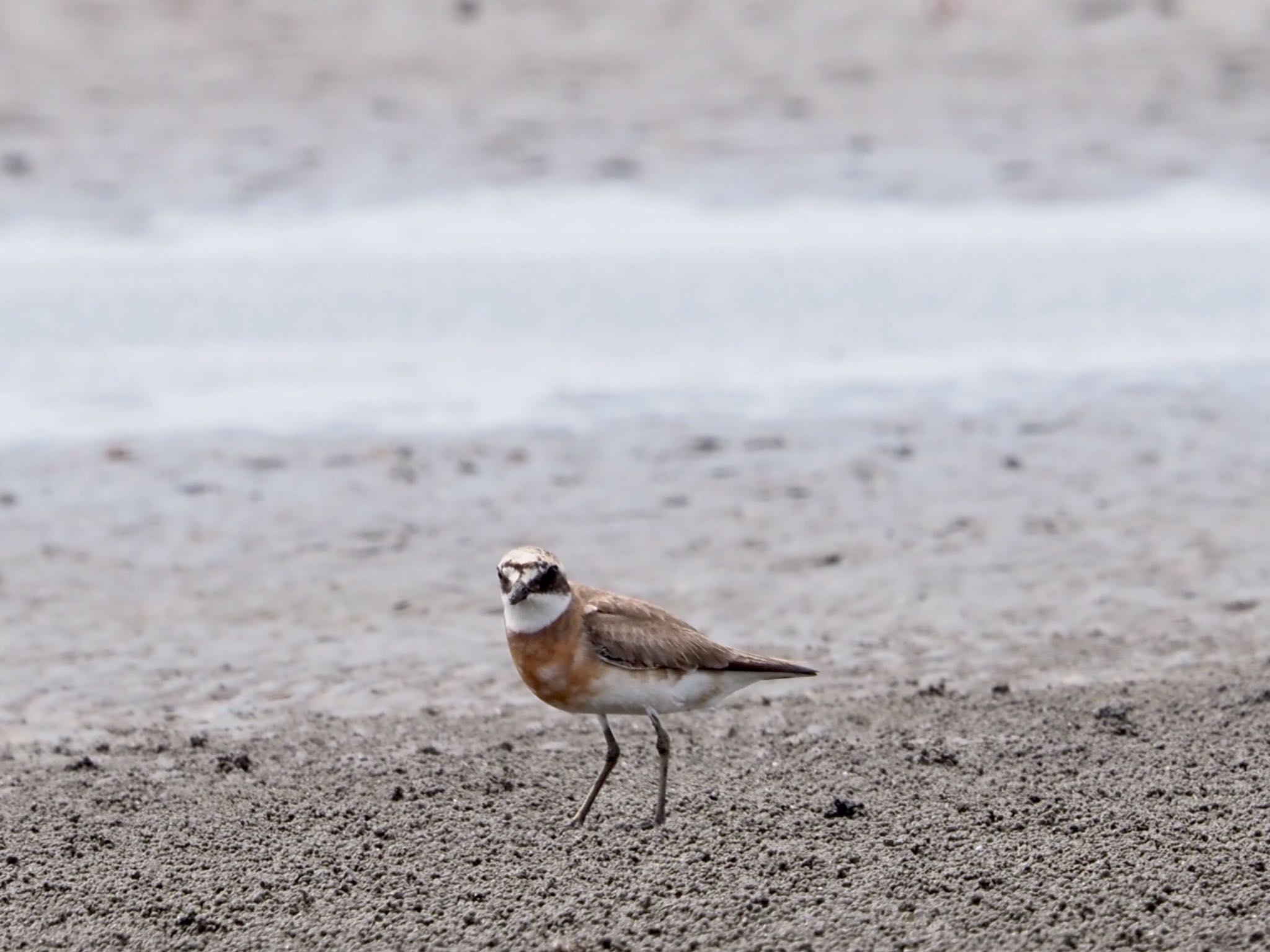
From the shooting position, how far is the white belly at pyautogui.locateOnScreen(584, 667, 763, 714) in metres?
6.16

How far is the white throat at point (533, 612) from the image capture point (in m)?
6.03

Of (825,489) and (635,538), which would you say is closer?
(635,538)

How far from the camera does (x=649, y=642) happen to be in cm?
621

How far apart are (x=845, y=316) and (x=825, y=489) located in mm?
3913

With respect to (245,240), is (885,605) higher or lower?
lower

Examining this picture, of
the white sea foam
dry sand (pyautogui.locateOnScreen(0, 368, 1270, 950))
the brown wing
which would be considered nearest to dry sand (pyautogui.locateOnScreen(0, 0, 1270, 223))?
the white sea foam

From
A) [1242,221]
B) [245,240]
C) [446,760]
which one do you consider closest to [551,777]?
[446,760]

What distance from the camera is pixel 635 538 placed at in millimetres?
9977

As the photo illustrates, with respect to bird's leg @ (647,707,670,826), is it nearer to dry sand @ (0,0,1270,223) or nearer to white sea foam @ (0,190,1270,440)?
white sea foam @ (0,190,1270,440)

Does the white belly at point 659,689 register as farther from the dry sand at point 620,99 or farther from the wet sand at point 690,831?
the dry sand at point 620,99

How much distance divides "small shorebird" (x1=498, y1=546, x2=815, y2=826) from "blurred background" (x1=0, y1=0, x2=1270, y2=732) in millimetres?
1869

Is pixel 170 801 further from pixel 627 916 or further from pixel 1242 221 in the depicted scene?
pixel 1242 221

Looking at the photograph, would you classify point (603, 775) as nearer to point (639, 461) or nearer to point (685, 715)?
point (685, 715)

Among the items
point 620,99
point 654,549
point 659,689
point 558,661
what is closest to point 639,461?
point 654,549
